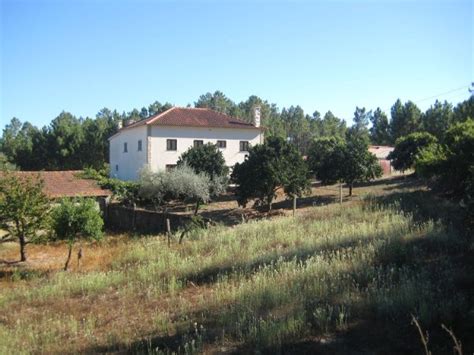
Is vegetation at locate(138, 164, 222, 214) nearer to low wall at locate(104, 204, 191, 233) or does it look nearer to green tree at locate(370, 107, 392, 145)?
low wall at locate(104, 204, 191, 233)

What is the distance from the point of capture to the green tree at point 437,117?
183ft

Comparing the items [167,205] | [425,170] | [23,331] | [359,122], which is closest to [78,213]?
[23,331]

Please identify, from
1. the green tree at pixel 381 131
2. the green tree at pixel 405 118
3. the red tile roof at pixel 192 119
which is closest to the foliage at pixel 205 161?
the red tile roof at pixel 192 119

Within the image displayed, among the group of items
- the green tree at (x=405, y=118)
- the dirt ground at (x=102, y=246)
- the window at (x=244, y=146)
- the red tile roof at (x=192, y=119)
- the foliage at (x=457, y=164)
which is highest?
the green tree at (x=405, y=118)

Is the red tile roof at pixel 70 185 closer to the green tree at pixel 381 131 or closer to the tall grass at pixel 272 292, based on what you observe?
the tall grass at pixel 272 292

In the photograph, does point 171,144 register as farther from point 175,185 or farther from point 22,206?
point 22,206

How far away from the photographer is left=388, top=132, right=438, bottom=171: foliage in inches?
1348

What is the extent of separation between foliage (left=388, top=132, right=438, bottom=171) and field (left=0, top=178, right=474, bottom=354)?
23849 mm

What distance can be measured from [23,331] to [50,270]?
10.6 metres

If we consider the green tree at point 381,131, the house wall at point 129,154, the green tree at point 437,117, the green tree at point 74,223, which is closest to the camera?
the green tree at point 74,223

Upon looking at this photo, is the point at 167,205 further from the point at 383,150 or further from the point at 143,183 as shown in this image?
the point at 383,150

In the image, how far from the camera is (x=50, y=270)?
16734 mm

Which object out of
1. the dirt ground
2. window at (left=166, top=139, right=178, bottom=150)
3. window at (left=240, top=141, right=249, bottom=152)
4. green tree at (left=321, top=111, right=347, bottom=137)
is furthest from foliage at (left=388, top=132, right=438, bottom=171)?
green tree at (left=321, top=111, right=347, bottom=137)

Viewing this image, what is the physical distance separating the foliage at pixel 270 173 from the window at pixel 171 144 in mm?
11963
